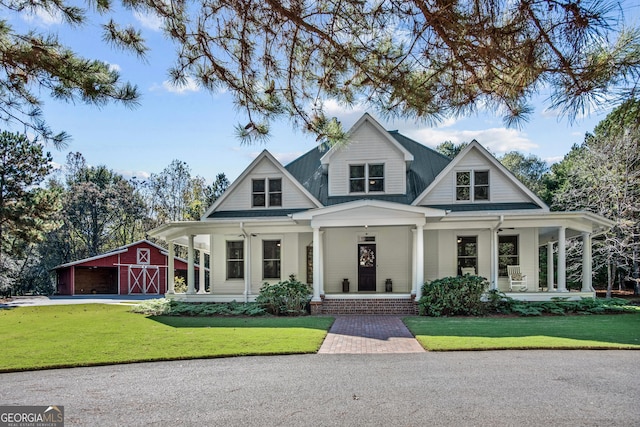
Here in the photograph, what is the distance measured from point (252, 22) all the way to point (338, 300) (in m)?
11.3

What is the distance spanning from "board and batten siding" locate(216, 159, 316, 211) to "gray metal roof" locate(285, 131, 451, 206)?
3.38 ft

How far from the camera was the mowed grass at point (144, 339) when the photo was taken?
8125 millimetres

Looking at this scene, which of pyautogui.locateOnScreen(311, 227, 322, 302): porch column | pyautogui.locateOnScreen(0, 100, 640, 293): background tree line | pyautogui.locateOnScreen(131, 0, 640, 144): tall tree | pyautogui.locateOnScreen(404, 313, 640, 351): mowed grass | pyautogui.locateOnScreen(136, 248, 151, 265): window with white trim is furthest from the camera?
pyautogui.locateOnScreen(136, 248, 151, 265): window with white trim

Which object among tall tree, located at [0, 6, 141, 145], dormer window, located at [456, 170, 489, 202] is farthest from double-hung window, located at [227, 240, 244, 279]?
tall tree, located at [0, 6, 141, 145]

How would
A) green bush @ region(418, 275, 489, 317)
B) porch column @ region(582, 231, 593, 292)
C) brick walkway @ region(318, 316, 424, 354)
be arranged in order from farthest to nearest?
porch column @ region(582, 231, 593, 292) → green bush @ region(418, 275, 489, 317) → brick walkway @ region(318, 316, 424, 354)

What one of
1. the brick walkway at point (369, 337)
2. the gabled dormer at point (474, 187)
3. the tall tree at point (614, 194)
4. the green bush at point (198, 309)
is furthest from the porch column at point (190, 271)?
the tall tree at point (614, 194)

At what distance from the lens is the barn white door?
34094 millimetres

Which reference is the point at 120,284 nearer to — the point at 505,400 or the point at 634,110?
the point at 505,400

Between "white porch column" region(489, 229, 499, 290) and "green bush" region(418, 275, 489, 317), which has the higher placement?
"white porch column" region(489, 229, 499, 290)

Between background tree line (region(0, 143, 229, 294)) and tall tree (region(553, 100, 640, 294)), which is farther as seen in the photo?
background tree line (region(0, 143, 229, 294))

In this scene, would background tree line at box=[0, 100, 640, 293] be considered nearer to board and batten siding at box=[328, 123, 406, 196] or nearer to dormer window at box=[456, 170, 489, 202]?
dormer window at box=[456, 170, 489, 202]

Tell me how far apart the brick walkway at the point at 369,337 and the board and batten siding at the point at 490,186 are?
6.01 m

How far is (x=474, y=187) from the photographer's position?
1772cm

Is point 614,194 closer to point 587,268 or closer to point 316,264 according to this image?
point 587,268
